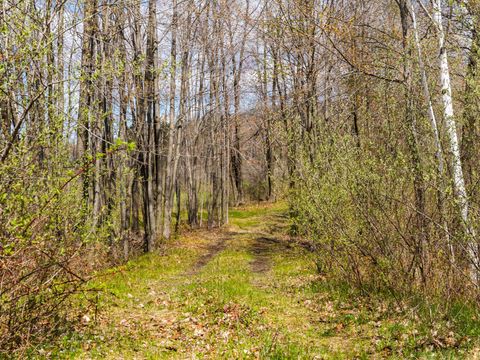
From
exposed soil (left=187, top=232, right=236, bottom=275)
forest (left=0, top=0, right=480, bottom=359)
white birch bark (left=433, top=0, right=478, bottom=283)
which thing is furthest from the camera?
exposed soil (left=187, top=232, right=236, bottom=275)

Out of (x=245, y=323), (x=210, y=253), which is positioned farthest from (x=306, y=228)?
(x=210, y=253)

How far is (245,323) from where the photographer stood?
777cm

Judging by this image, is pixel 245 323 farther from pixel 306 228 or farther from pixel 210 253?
pixel 210 253

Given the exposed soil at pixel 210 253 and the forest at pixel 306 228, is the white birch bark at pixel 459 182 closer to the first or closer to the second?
the forest at pixel 306 228

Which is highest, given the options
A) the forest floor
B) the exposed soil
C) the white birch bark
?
the white birch bark

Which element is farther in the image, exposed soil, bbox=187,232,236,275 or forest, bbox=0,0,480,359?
exposed soil, bbox=187,232,236,275

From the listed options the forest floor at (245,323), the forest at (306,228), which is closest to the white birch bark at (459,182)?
the forest at (306,228)

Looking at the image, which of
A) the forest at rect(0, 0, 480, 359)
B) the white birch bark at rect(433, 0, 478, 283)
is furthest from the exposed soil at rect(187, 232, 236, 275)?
the white birch bark at rect(433, 0, 478, 283)

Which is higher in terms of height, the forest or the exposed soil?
the forest

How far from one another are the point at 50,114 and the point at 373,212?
648 cm

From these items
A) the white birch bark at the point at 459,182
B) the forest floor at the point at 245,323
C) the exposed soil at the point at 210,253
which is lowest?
the exposed soil at the point at 210,253

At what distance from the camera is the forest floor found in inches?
246

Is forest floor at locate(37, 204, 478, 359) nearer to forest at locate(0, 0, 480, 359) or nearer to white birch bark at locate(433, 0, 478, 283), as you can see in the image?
forest at locate(0, 0, 480, 359)

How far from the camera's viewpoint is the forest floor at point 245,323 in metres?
6.25
